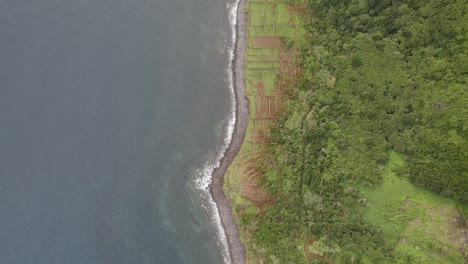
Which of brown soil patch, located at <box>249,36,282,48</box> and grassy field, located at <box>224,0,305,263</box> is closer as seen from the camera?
grassy field, located at <box>224,0,305,263</box>

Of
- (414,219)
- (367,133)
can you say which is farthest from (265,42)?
(414,219)

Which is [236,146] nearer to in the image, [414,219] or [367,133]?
[367,133]

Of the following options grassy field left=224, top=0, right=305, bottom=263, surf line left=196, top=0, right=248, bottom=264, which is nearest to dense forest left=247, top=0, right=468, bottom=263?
grassy field left=224, top=0, right=305, bottom=263

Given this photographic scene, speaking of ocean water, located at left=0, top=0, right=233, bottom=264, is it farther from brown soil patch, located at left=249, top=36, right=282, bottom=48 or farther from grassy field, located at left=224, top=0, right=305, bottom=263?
brown soil patch, located at left=249, top=36, right=282, bottom=48

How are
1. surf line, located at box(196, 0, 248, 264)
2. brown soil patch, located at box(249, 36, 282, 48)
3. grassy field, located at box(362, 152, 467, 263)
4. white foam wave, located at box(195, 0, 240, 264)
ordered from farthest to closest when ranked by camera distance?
brown soil patch, located at box(249, 36, 282, 48) < white foam wave, located at box(195, 0, 240, 264) < surf line, located at box(196, 0, 248, 264) < grassy field, located at box(362, 152, 467, 263)

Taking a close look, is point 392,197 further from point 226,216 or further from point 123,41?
point 123,41

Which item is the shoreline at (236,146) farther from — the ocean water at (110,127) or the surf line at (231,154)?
the ocean water at (110,127)

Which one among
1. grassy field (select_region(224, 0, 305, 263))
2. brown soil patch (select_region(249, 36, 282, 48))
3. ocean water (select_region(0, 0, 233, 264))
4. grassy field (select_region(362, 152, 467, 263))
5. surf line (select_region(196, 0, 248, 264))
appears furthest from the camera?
brown soil patch (select_region(249, 36, 282, 48))
